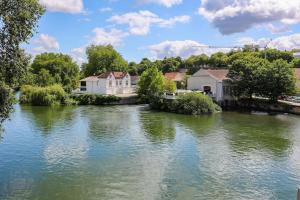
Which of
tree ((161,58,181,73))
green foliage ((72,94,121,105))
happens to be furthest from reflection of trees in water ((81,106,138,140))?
tree ((161,58,181,73))

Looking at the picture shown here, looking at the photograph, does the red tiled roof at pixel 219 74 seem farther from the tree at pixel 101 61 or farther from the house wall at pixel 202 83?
Result: the tree at pixel 101 61

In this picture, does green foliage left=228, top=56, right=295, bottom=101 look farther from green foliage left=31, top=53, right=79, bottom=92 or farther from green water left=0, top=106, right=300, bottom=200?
green foliage left=31, top=53, right=79, bottom=92

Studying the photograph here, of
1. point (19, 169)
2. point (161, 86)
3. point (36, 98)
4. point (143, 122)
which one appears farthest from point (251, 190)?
point (36, 98)

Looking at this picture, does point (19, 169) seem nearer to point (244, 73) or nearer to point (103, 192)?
point (103, 192)

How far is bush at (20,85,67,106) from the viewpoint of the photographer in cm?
5672

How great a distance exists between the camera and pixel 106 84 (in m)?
65.3

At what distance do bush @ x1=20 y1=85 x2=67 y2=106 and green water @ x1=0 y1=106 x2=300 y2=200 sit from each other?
58.9 ft

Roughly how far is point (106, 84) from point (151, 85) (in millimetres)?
13758

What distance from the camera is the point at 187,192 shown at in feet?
55.5

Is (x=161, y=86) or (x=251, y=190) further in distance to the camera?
(x=161, y=86)

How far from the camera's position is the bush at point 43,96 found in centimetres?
5672

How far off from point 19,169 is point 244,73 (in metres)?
40.4

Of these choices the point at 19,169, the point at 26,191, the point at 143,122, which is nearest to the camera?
the point at 26,191

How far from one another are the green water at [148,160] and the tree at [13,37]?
474 cm
